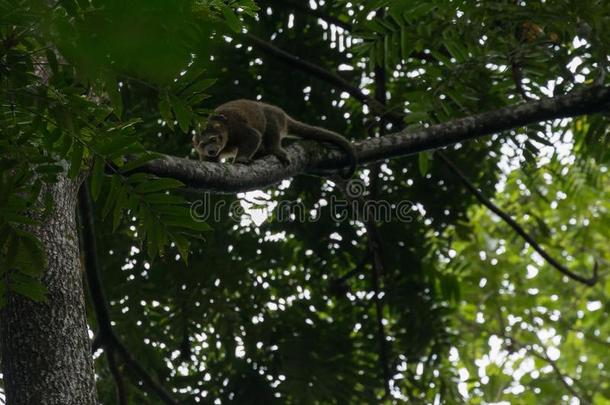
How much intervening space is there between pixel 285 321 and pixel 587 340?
6494mm

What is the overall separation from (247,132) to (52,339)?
304cm

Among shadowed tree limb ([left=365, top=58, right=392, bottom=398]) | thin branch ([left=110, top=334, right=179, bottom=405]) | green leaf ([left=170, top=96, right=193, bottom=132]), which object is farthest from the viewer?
shadowed tree limb ([left=365, top=58, right=392, bottom=398])

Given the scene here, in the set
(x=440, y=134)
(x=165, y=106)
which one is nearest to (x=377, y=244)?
Result: (x=440, y=134)

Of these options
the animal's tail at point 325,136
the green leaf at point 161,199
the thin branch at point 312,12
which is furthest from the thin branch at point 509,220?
the green leaf at point 161,199

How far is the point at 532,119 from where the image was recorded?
5.49 meters

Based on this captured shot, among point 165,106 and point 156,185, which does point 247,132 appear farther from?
point 156,185

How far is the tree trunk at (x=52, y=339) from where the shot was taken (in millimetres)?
3287

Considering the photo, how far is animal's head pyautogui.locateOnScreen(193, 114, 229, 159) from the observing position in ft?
20.7

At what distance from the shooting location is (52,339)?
339 centimetres

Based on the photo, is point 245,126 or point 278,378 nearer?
point 245,126

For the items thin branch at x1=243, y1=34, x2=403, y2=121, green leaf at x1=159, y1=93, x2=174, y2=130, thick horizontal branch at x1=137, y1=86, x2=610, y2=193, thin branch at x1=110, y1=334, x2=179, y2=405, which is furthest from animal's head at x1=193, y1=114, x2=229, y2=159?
green leaf at x1=159, y1=93, x2=174, y2=130

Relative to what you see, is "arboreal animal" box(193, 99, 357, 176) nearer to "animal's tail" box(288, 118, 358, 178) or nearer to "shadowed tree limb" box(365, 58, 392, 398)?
"animal's tail" box(288, 118, 358, 178)

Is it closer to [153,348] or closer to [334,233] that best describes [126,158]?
[153,348]

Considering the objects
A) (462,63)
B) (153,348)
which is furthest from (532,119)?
(153,348)
